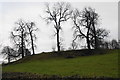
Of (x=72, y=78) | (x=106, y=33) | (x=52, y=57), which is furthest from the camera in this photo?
(x=106, y=33)

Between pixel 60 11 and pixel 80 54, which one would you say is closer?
pixel 80 54

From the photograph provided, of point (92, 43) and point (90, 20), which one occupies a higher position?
point (90, 20)

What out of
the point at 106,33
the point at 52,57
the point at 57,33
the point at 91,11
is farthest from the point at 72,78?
the point at 106,33

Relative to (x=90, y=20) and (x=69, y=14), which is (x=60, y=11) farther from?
(x=90, y=20)

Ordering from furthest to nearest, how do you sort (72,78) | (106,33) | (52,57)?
1. (106,33)
2. (52,57)
3. (72,78)

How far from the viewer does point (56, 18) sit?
62.4 metres

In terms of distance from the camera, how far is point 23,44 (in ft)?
235

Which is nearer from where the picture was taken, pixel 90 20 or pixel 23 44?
pixel 90 20

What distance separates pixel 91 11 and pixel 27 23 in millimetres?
20600

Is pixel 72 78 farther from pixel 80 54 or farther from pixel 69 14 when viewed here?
pixel 69 14

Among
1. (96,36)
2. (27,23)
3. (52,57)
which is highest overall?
(27,23)

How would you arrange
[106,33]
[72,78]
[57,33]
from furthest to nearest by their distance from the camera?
[106,33] → [57,33] → [72,78]

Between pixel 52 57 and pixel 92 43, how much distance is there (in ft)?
47.8

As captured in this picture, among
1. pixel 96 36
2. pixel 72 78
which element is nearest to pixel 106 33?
pixel 96 36
